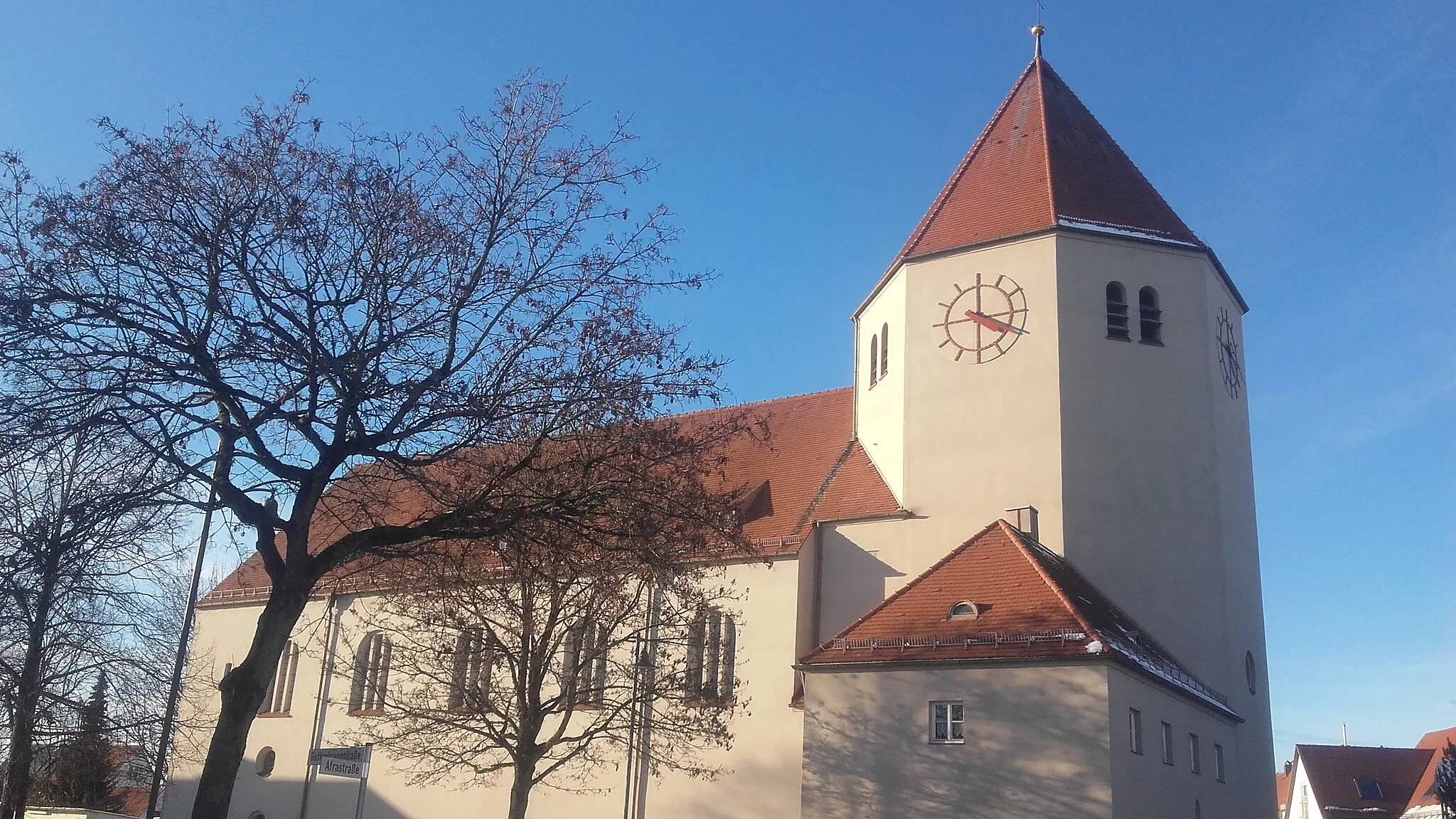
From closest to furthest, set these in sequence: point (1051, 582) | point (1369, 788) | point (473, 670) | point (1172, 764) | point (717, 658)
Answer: point (1172, 764) < point (1051, 582) < point (473, 670) < point (717, 658) < point (1369, 788)

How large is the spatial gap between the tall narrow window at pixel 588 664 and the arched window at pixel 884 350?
7.88 meters

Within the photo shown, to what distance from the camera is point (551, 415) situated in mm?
10891

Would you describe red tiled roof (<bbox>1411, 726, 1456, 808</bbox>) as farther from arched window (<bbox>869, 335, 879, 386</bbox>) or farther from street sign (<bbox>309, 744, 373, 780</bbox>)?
street sign (<bbox>309, 744, 373, 780</bbox>)

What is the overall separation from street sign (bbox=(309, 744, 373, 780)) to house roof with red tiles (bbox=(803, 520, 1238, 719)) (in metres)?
8.41

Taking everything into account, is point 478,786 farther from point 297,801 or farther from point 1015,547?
point 1015,547

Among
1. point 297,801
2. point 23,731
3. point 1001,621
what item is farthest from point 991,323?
point 297,801

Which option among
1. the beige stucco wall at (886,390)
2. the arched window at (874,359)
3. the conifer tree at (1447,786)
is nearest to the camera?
the beige stucco wall at (886,390)

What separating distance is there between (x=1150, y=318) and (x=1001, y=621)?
7.80 m

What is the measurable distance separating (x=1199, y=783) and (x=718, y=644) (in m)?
8.46

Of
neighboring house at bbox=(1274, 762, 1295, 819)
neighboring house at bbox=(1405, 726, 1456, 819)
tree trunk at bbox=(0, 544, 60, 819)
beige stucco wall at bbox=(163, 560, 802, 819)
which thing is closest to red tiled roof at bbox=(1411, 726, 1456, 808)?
neighboring house at bbox=(1405, 726, 1456, 819)

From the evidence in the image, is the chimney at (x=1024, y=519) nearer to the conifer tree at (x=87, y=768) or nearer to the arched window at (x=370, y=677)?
the arched window at (x=370, y=677)

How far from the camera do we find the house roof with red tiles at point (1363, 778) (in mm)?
54969

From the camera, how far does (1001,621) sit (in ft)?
59.3

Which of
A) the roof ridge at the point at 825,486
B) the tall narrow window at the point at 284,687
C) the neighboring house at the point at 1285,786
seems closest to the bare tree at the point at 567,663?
the roof ridge at the point at 825,486
